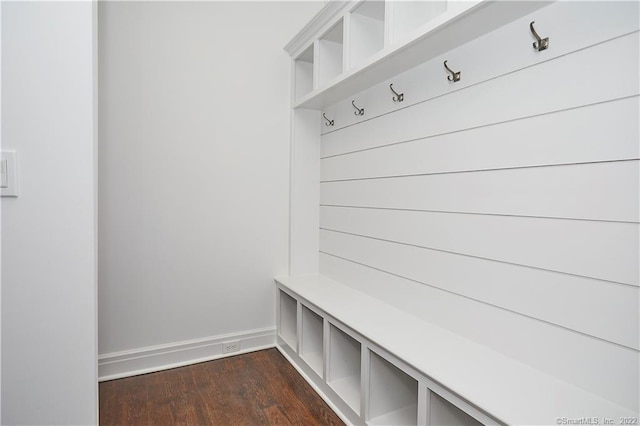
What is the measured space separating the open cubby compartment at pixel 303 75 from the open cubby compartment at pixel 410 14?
3.39 feet

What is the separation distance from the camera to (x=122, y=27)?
2.10m

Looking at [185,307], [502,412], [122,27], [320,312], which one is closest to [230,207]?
[185,307]

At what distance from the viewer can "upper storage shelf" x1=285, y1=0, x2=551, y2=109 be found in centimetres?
127

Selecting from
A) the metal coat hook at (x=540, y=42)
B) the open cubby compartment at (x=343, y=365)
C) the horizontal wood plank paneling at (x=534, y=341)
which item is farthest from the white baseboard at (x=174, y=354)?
the metal coat hook at (x=540, y=42)

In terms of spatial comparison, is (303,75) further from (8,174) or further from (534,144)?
(8,174)

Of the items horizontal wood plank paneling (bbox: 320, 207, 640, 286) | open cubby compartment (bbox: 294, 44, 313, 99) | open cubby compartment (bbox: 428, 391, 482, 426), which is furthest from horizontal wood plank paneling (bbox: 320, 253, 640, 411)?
open cubby compartment (bbox: 294, 44, 313, 99)

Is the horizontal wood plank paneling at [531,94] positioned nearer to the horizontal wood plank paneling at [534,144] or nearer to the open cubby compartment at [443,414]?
the horizontal wood plank paneling at [534,144]

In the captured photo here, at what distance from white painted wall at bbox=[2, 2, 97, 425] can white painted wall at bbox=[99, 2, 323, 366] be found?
117cm

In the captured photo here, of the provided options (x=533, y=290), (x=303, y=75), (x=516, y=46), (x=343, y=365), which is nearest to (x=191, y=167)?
(x=303, y=75)

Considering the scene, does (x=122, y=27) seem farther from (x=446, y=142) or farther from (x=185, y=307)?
(x=446, y=142)

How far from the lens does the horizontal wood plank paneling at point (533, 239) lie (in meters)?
1.03

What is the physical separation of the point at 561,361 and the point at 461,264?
18.7 inches

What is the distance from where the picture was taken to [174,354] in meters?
2.30

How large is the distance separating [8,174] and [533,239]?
1.62 meters
